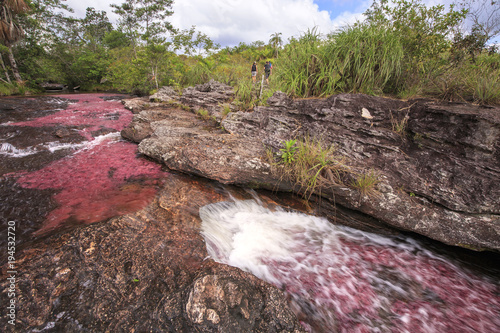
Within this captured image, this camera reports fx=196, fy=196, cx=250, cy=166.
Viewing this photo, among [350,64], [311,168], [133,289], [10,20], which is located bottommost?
[133,289]

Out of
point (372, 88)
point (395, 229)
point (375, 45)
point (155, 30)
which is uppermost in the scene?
point (155, 30)

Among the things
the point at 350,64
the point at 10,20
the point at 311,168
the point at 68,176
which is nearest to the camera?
the point at 311,168

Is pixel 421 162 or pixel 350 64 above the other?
pixel 350 64

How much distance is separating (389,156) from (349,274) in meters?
2.26

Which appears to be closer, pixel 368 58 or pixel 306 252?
pixel 306 252

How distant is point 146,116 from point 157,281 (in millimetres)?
6345

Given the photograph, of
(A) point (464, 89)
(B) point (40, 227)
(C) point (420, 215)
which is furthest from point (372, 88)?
(B) point (40, 227)

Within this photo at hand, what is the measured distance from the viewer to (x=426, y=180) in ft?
10.5

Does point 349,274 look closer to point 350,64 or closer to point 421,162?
point 421,162

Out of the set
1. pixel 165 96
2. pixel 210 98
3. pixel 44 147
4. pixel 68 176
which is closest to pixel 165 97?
pixel 165 96

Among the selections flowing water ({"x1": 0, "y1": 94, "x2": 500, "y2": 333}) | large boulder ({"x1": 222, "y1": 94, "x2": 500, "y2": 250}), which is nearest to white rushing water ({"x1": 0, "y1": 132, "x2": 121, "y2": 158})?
flowing water ({"x1": 0, "y1": 94, "x2": 500, "y2": 333})

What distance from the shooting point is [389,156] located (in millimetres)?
3574

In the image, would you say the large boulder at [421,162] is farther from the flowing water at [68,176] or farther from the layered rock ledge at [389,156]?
the flowing water at [68,176]

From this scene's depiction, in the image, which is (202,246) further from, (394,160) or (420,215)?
(394,160)
